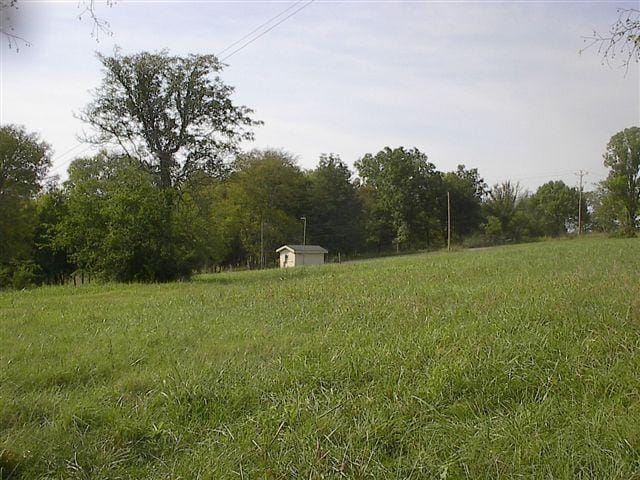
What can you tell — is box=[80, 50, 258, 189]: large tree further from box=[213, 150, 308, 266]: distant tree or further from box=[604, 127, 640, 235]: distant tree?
box=[604, 127, 640, 235]: distant tree

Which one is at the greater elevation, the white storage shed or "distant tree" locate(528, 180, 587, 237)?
"distant tree" locate(528, 180, 587, 237)

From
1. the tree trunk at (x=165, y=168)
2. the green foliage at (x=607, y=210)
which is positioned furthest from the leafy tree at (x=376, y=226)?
the tree trunk at (x=165, y=168)

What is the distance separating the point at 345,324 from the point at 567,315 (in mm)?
2543

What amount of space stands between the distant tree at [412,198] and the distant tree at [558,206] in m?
18.3

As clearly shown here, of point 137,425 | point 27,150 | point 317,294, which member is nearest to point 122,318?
point 317,294

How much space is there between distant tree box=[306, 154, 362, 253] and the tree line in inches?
4.8

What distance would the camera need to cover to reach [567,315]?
5.64 meters

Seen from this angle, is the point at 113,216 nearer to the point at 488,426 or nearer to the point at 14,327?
the point at 14,327

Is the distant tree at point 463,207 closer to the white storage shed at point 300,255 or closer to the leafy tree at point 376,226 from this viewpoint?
the leafy tree at point 376,226

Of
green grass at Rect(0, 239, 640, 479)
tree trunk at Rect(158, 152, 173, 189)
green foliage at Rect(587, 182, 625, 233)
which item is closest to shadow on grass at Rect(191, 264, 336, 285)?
green grass at Rect(0, 239, 640, 479)

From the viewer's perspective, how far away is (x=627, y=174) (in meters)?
53.0

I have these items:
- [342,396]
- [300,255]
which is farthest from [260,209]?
[342,396]

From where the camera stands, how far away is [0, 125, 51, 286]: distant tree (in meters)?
31.7

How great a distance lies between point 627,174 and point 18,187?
181 ft
